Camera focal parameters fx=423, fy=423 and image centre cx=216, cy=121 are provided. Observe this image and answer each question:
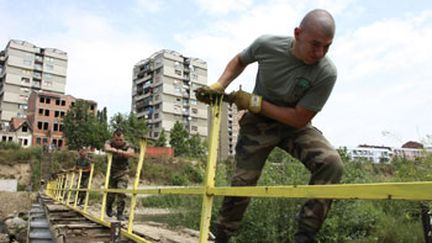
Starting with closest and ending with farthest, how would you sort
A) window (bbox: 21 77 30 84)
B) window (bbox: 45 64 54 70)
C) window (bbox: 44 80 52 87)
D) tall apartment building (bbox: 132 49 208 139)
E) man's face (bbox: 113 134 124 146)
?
man's face (bbox: 113 134 124 146), window (bbox: 21 77 30 84), window (bbox: 44 80 52 87), window (bbox: 45 64 54 70), tall apartment building (bbox: 132 49 208 139)

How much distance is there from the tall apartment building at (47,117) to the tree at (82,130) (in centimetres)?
654

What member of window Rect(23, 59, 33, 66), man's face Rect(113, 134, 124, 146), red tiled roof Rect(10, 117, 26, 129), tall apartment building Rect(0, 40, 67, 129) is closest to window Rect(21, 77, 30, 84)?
tall apartment building Rect(0, 40, 67, 129)

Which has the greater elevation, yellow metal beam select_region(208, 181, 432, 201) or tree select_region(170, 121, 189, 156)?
tree select_region(170, 121, 189, 156)

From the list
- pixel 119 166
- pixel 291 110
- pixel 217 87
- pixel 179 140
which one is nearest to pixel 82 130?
pixel 179 140

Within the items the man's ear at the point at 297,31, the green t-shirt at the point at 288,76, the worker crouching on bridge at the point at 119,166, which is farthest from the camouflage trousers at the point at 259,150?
the worker crouching on bridge at the point at 119,166

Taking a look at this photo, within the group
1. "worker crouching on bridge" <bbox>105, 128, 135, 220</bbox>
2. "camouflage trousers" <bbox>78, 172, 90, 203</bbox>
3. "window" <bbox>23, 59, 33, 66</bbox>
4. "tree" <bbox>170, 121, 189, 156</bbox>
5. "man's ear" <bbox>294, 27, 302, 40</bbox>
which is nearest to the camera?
"man's ear" <bbox>294, 27, 302, 40</bbox>

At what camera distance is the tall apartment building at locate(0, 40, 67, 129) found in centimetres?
6209

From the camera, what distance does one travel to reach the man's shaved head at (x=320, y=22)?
7.37ft

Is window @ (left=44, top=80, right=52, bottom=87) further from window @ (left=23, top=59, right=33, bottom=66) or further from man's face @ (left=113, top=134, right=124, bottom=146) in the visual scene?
man's face @ (left=113, top=134, right=124, bottom=146)

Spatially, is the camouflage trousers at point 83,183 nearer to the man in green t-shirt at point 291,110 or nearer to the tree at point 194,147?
the man in green t-shirt at point 291,110

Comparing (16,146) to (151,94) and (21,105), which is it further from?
(151,94)

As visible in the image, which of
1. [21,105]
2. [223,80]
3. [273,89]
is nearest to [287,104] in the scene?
[273,89]

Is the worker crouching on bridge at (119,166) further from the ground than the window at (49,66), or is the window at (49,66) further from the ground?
the window at (49,66)

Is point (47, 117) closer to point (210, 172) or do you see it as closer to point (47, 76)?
point (47, 76)
